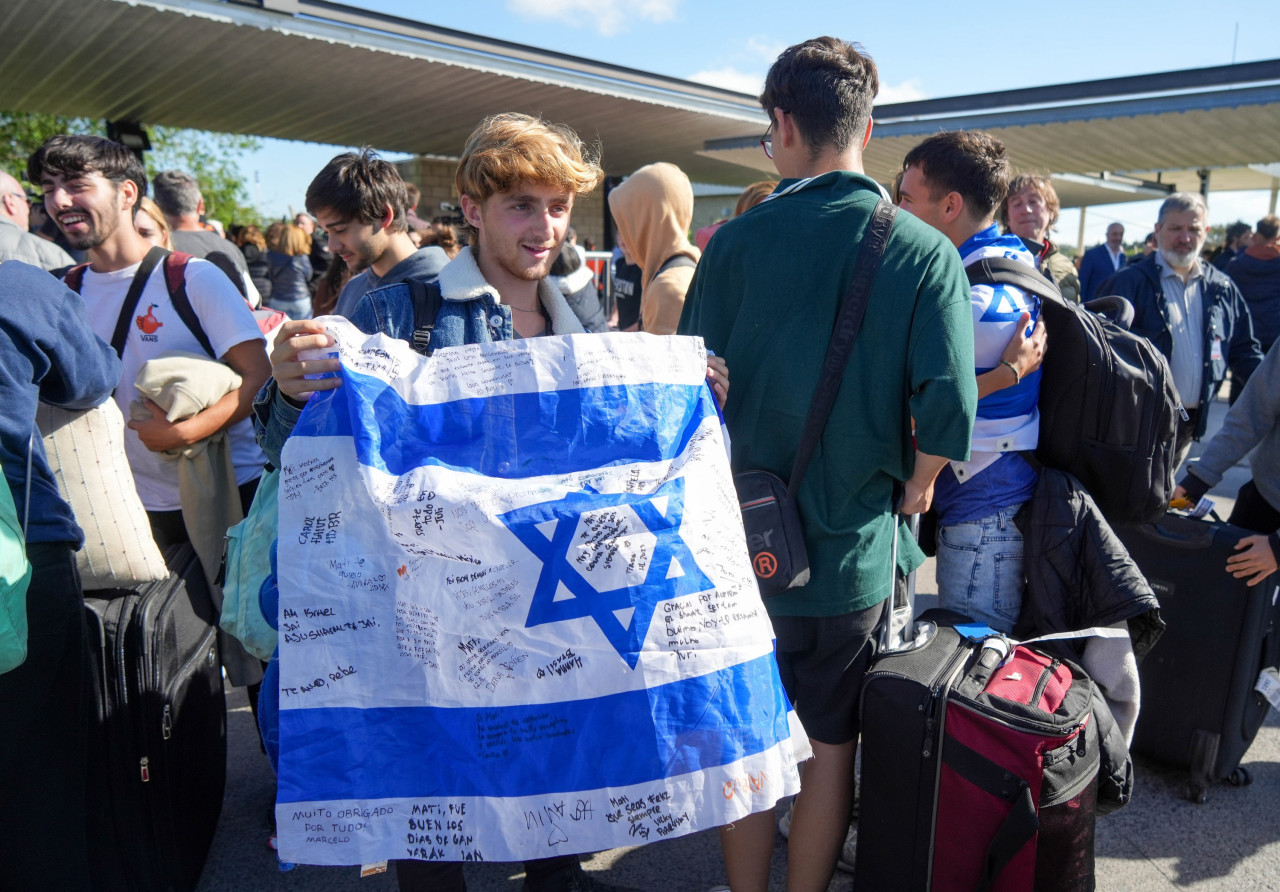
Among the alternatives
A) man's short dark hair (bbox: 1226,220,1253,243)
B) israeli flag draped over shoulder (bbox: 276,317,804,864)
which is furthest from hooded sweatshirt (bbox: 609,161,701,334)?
man's short dark hair (bbox: 1226,220,1253,243)

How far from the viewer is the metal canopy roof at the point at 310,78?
8.34 m

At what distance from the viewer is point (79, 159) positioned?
255 centimetres

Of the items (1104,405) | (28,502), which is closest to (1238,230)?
(1104,405)

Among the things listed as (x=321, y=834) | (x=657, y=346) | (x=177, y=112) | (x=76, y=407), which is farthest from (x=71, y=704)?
(x=177, y=112)

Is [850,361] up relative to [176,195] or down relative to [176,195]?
down

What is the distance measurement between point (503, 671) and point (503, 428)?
1.38 feet

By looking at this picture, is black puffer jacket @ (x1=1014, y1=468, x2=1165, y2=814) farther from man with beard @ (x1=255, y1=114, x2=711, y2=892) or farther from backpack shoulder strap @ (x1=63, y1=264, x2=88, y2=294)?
backpack shoulder strap @ (x1=63, y1=264, x2=88, y2=294)

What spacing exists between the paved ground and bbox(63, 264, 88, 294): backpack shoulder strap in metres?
1.78

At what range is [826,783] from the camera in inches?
81.7

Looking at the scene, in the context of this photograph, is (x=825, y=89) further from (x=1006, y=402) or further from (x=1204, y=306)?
(x=1204, y=306)

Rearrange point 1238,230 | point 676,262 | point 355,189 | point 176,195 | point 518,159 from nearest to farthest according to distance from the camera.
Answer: point 518,159, point 355,189, point 676,262, point 176,195, point 1238,230

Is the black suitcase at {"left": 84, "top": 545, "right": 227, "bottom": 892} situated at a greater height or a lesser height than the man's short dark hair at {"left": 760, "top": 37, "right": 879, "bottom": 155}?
lesser

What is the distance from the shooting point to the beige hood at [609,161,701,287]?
11.2 ft

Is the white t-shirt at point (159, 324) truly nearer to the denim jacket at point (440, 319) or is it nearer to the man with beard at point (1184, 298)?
the denim jacket at point (440, 319)
